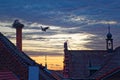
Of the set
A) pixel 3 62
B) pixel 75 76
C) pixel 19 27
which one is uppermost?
pixel 19 27

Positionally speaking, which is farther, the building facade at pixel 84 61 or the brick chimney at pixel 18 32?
the building facade at pixel 84 61

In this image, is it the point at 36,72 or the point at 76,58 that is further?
the point at 76,58

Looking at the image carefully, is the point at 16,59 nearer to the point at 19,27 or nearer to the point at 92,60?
the point at 19,27

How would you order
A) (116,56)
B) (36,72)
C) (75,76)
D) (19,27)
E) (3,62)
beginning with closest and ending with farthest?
(3,62)
(36,72)
(19,27)
(116,56)
(75,76)

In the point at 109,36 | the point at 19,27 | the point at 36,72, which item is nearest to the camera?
the point at 36,72

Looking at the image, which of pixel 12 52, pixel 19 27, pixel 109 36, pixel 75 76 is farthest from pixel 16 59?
pixel 109 36

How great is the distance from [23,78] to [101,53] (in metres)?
33.3

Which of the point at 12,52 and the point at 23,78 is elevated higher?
the point at 12,52

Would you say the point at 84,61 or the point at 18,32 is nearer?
the point at 18,32

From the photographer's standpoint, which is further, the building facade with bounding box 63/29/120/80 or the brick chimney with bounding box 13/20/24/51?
the building facade with bounding box 63/29/120/80

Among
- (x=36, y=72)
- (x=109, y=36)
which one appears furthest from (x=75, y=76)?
(x=36, y=72)

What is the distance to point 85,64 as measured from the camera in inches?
2339

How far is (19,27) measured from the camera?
3822cm

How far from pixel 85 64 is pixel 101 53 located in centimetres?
295
